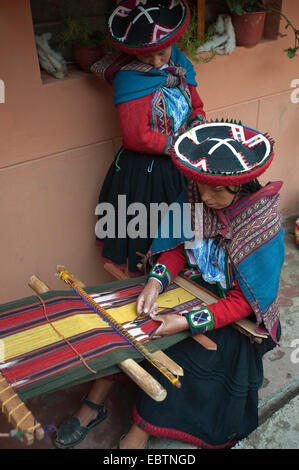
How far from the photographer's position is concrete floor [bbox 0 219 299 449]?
7.32ft

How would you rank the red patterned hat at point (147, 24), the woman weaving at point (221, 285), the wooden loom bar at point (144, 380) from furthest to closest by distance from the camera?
the red patterned hat at point (147, 24) < the woman weaving at point (221, 285) < the wooden loom bar at point (144, 380)

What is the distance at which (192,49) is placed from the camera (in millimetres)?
2951

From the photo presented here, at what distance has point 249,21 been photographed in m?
3.21

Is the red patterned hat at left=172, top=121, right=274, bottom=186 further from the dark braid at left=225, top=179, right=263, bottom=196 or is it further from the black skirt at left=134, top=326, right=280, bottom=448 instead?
the black skirt at left=134, top=326, right=280, bottom=448

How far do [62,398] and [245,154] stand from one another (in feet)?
5.35

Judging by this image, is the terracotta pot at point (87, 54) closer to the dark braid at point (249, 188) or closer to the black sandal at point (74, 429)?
the dark braid at point (249, 188)

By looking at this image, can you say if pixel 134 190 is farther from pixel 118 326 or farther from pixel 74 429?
pixel 74 429

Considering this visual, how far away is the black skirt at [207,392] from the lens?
6.55 feet

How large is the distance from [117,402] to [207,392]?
0.66 metres

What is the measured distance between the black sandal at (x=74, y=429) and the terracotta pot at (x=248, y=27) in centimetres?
262

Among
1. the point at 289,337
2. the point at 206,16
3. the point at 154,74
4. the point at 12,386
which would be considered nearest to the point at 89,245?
the point at 154,74

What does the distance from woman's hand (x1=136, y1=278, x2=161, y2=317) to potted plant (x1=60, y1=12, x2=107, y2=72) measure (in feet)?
4.42

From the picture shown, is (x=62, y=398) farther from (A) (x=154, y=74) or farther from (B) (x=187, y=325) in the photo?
(A) (x=154, y=74)

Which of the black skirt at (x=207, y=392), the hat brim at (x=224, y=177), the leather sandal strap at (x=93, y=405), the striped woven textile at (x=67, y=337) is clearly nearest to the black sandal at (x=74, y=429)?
the leather sandal strap at (x=93, y=405)
